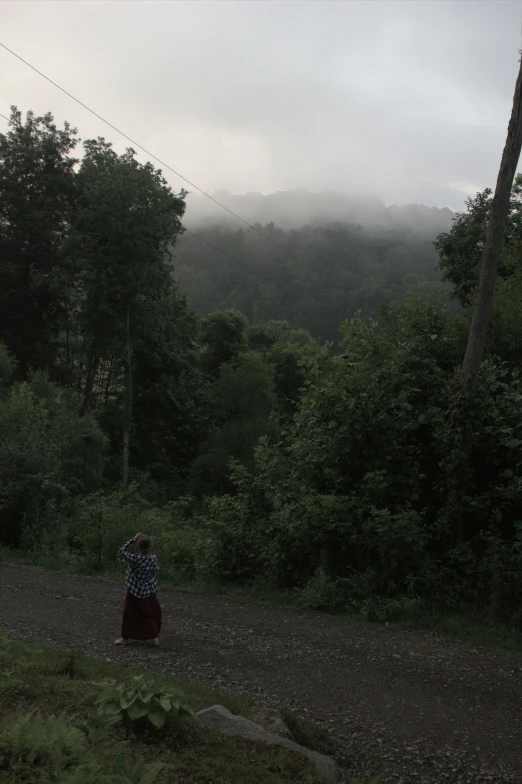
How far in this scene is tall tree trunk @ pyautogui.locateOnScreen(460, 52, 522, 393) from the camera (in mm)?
10023

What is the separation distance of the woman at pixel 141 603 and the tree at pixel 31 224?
1287 inches

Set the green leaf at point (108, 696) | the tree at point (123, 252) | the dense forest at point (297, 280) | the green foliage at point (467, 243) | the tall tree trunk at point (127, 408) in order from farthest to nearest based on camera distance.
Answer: the dense forest at point (297, 280)
the tall tree trunk at point (127, 408)
the tree at point (123, 252)
the green foliage at point (467, 243)
the green leaf at point (108, 696)

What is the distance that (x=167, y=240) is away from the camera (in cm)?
3781

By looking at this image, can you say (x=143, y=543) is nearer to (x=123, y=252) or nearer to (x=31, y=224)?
(x=123, y=252)

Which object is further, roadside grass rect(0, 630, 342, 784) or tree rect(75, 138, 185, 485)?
tree rect(75, 138, 185, 485)

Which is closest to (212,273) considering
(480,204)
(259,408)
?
(259,408)

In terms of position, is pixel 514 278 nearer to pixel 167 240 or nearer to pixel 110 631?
pixel 110 631

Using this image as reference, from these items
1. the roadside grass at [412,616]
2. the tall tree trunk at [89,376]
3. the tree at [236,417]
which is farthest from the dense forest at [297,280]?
the roadside grass at [412,616]

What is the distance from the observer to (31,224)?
126ft

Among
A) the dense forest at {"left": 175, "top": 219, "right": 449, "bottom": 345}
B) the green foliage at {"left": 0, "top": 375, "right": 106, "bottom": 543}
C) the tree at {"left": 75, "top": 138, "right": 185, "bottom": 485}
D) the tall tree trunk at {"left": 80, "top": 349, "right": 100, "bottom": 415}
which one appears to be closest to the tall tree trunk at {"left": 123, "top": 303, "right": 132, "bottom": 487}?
the tree at {"left": 75, "top": 138, "right": 185, "bottom": 485}

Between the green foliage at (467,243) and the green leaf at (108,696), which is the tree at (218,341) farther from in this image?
the green leaf at (108,696)

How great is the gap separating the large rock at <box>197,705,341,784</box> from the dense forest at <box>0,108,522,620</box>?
14.9ft

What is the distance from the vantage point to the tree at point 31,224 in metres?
38.7

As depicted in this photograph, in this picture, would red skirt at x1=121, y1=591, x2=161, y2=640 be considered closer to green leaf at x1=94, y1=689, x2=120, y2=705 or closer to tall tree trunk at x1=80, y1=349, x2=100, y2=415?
green leaf at x1=94, y1=689, x2=120, y2=705
